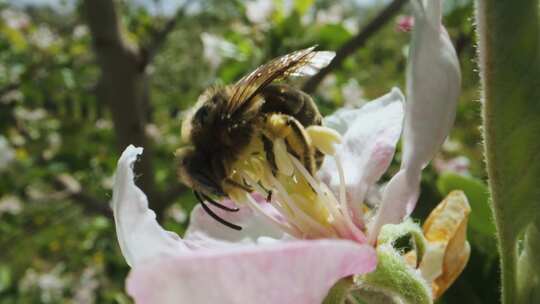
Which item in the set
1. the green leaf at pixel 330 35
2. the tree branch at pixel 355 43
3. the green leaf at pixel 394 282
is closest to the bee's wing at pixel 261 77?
the green leaf at pixel 394 282

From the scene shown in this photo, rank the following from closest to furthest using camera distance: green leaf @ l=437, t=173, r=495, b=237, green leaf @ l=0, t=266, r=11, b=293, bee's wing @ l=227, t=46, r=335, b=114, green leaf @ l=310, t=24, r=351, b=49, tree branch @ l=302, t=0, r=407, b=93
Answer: bee's wing @ l=227, t=46, r=335, b=114
green leaf @ l=437, t=173, r=495, b=237
tree branch @ l=302, t=0, r=407, b=93
green leaf @ l=310, t=24, r=351, b=49
green leaf @ l=0, t=266, r=11, b=293

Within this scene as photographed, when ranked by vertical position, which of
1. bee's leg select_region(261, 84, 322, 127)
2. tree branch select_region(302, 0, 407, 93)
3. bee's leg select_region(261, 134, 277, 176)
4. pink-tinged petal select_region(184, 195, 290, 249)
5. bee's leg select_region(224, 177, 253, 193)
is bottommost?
tree branch select_region(302, 0, 407, 93)

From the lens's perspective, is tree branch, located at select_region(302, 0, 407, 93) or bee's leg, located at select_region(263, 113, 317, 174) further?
tree branch, located at select_region(302, 0, 407, 93)

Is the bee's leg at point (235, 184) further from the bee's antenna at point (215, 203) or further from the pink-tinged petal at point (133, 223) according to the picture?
the pink-tinged petal at point (133, 223)

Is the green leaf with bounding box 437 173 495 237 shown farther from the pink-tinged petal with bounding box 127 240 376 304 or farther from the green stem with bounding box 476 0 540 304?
the pink-tinged petal with bounding box 127 240 376 304

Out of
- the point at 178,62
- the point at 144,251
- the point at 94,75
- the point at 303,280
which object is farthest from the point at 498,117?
the point at 178,62

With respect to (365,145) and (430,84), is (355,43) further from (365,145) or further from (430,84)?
(430,84)

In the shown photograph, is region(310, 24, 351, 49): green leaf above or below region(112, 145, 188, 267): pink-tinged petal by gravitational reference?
below

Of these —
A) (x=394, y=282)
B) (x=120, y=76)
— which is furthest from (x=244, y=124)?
(x=120, y=76)

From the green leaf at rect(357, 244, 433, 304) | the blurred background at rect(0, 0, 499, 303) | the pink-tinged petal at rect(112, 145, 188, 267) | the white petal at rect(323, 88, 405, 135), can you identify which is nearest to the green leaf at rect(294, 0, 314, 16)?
the blurred background at rect(0, 0, 499, 303)
